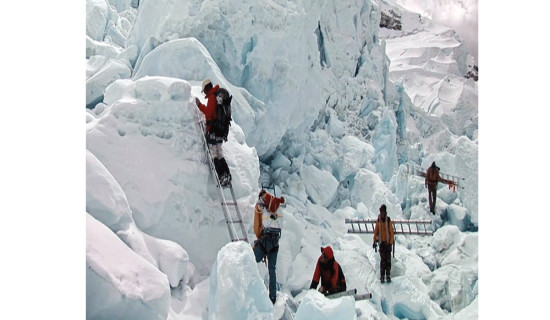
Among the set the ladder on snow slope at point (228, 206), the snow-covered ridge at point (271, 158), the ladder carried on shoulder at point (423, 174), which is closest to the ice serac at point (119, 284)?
the snow-covered ridge at point (271, 158)

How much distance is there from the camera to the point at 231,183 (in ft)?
12.0

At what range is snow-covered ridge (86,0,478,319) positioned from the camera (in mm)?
3033

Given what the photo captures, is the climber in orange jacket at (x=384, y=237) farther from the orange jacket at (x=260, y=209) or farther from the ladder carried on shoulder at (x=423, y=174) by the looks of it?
the orange jacket at (x=260, y=209)

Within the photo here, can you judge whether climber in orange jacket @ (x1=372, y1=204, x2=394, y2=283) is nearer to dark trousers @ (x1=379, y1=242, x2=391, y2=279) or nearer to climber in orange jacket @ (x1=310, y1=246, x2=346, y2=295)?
dark trousers @ (x1=379, y1=242, x2=391, y2=279)

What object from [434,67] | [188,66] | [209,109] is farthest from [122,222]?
[434,67]

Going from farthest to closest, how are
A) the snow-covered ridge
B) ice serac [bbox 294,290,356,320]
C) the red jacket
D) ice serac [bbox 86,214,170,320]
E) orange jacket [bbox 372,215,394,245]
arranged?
orange jacket [bbox 372,215,394,245], the red jacket, ice serac [bbox 294,290,356,320], the snow-covered ridge, ice serac [bbox 86,214,170,320]

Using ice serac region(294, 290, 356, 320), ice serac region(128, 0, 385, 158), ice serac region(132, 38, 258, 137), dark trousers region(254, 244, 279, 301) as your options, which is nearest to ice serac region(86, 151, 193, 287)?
dark trousers region(254, 244, 279, 301)

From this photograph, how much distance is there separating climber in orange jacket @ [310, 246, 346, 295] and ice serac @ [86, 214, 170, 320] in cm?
120

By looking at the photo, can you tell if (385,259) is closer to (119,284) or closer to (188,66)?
(188,66)

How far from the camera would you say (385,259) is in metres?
4.25
